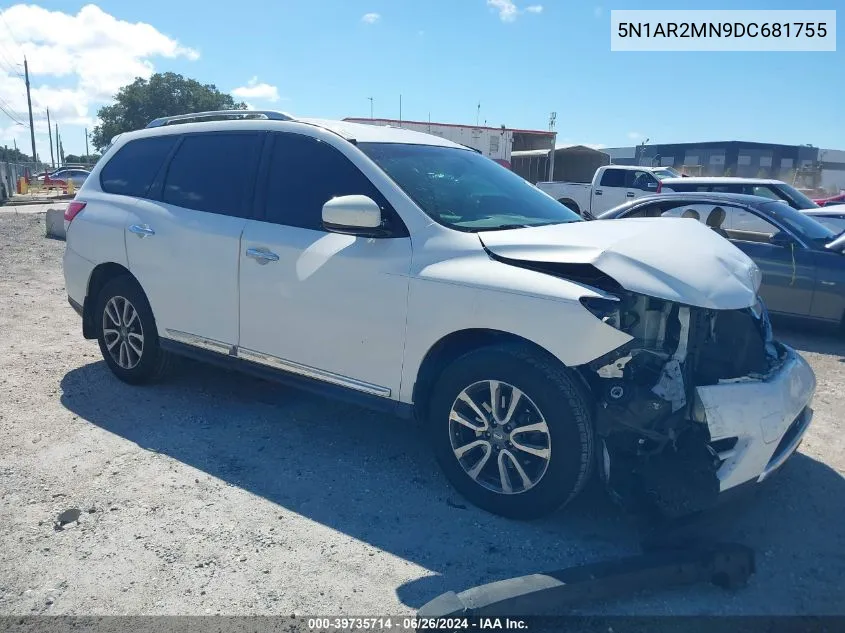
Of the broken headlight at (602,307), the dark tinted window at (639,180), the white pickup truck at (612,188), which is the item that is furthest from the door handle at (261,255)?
the dark tinted window at (639,180)

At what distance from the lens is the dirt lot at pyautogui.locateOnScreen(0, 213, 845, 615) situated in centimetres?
→ 284

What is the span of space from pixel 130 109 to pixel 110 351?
65629mm

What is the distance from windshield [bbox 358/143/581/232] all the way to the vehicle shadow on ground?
147cm

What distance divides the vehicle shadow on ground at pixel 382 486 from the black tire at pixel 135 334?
0.14 meters

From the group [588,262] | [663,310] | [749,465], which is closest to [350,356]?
[588,262]

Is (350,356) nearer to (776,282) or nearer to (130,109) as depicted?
(776,282)

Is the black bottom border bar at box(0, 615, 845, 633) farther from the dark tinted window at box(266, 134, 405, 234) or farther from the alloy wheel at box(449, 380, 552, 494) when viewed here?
the dark tinted window at box(266, 134, 405, 234)

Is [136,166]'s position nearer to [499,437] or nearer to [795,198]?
[499,437]

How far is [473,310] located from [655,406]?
3.05 feet

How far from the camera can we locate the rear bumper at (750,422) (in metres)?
3.01

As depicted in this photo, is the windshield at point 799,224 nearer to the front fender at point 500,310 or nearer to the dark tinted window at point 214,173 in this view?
the front fender at point 500,310

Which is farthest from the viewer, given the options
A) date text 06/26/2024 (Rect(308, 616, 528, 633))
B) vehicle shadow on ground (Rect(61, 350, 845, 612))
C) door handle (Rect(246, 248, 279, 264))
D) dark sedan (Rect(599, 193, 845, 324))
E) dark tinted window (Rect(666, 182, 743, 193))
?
dark tinted window (Rect(666, 182, 743, 193))

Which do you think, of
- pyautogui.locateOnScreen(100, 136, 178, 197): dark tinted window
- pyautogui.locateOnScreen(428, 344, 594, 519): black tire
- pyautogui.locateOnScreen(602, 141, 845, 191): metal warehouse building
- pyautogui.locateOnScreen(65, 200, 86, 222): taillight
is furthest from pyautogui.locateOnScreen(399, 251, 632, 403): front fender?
pyautogui.locateOnScreen(602, 141, 845, 191): metal warehouse building

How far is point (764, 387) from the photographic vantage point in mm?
3162
